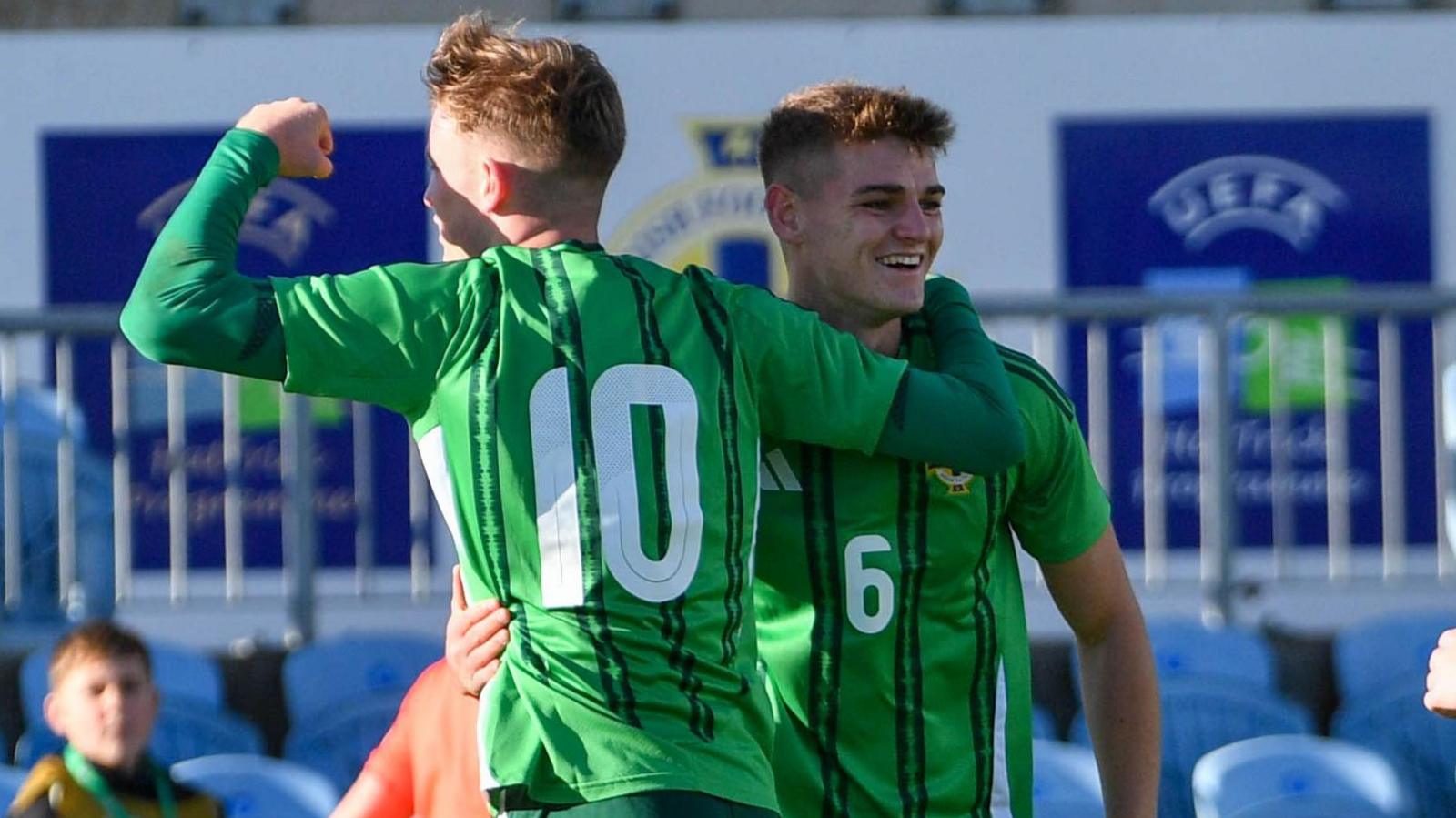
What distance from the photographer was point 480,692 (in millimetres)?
2252

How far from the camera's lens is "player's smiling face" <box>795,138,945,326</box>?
2.70 metres

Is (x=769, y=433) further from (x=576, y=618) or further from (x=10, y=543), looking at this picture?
(x=10, y=543)

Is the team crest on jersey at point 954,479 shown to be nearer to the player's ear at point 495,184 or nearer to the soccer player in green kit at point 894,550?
the soccer player in green kit at point 894,550

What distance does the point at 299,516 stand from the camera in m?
5.96

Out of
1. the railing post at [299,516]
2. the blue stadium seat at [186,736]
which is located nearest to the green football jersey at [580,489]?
the blue stadium seat at [186,736]

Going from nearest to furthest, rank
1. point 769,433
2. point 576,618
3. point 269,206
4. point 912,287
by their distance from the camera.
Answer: point 576,618 < point 769,433 < point 912,287 < point 269,206

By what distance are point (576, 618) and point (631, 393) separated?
0.74 ft

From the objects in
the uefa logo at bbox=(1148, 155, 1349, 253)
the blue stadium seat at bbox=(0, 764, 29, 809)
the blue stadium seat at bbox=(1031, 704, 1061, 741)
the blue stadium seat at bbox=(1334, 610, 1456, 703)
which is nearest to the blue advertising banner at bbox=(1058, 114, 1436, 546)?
the uefa logo at bbox=(1148, 155, 1349, 253)

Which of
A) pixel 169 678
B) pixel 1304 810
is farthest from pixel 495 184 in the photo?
pixel 169 678

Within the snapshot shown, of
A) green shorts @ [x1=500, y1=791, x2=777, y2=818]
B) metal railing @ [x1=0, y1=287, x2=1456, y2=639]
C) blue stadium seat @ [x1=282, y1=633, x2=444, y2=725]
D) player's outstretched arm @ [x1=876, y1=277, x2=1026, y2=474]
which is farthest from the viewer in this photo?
metal railing @ [x1=0, y1=287, x2=1456, y2=639]

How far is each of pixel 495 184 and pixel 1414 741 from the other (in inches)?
157

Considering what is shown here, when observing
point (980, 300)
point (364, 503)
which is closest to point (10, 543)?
point (364, 503)

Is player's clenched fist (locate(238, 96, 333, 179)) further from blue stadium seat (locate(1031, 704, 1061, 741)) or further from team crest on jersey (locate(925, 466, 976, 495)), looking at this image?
blue stadium seat (locate(1031, 704, 1061, 741))

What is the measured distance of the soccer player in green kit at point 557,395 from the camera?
7.05 ft
